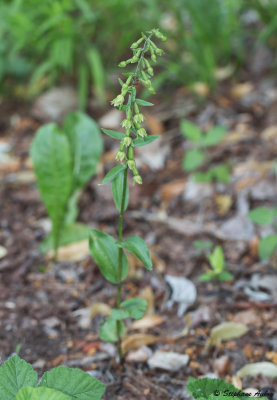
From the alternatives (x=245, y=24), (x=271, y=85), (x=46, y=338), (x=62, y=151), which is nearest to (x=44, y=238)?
(x=62, y=151)

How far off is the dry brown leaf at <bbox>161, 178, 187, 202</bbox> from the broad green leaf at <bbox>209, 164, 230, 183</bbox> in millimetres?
192

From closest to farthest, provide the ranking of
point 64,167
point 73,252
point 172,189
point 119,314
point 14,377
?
point 14,377 < point 119,314 < point 64,167 < point 73,252 < point 172,189

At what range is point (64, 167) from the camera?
96.2 inches

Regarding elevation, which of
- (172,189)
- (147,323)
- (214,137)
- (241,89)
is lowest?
(147,323)

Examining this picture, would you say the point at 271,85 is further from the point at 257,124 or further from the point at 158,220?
the point at 158,220

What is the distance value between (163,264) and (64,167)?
26.8 inches

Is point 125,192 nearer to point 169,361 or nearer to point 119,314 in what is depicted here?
point 119,314

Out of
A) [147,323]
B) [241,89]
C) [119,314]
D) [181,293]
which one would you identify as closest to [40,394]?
[119,314]

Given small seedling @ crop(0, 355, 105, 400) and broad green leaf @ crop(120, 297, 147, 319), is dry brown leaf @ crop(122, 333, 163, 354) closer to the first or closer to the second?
broad green leaf @ crop(120, 297, 147, 319)

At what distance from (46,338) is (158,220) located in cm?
97

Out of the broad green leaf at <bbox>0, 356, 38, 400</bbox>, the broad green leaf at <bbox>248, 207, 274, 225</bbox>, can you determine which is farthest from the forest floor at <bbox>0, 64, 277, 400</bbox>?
the broad green leaf at <bbox>0, 356, 38, 400</bbox>

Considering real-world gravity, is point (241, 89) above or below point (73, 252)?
above

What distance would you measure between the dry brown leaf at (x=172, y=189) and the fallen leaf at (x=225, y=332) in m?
1.06

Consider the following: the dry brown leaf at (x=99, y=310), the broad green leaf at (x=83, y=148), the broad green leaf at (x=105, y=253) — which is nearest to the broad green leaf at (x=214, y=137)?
the broad green leaf at (x=83, y=148)
